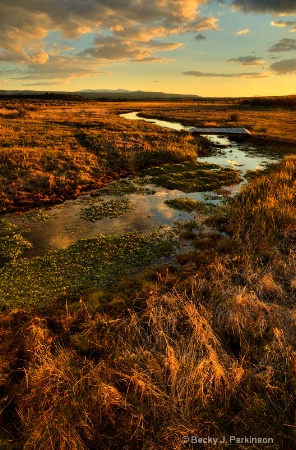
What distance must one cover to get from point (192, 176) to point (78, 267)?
17.2m

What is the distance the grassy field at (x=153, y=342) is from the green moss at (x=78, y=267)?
7cm

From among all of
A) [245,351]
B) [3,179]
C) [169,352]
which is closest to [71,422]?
[169,352]

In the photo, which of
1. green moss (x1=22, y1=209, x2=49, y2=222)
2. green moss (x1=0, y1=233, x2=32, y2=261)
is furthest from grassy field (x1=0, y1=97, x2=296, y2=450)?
green moss (x1=22, y1=209, x2=49, y2=222)

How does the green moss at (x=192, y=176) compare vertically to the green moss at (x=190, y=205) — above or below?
above

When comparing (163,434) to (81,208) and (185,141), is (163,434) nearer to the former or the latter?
(81,208)

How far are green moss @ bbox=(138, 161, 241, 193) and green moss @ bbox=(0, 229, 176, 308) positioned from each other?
9.85m

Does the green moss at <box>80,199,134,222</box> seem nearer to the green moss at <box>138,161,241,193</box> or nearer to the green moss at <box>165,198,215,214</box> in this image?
the green moss at <box>165,198,215,214</box>

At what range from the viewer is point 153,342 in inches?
317

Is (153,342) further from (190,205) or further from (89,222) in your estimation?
(190,205)

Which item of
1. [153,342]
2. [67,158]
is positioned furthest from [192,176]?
[153,342]

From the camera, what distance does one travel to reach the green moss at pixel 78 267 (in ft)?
35.3

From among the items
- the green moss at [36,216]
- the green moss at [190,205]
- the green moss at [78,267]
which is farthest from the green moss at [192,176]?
the green moss at [36,216]

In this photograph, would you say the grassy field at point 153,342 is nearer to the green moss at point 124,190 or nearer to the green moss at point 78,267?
the green moss at point 78,267

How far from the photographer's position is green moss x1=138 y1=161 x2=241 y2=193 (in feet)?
79.5
